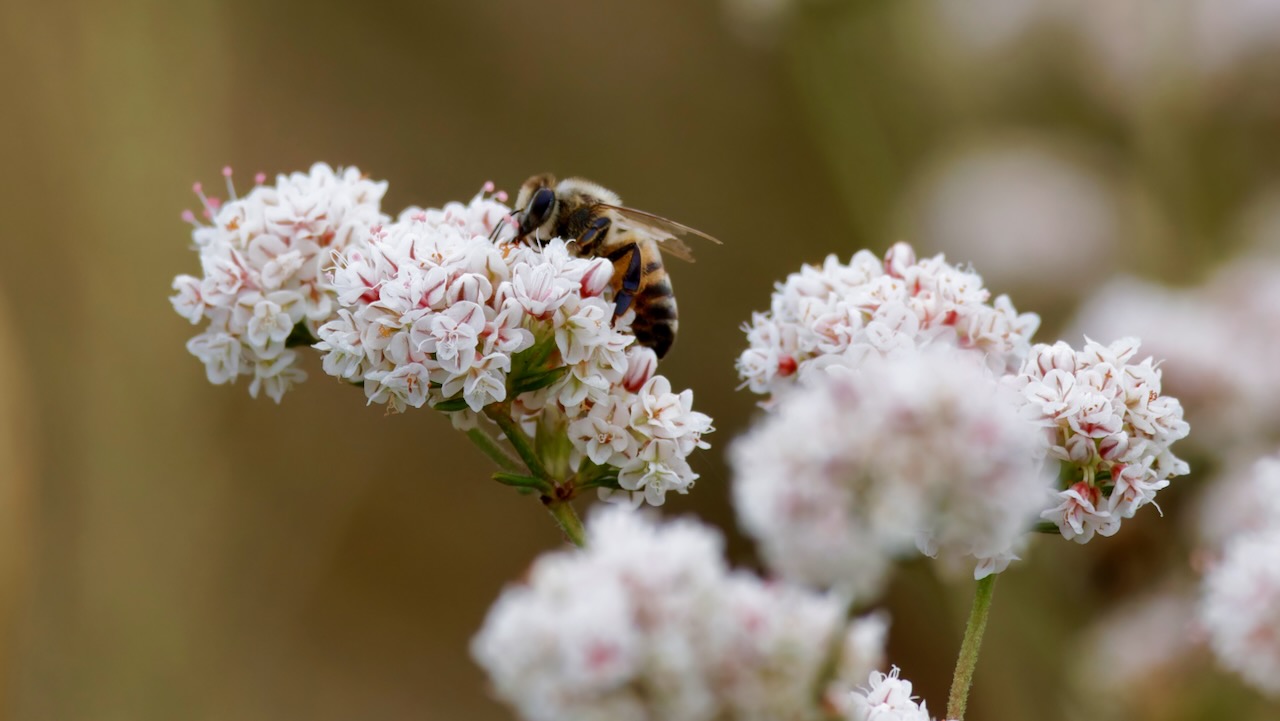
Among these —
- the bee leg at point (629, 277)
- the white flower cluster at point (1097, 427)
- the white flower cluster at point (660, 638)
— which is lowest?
the white flower cluster at point (660, 638)

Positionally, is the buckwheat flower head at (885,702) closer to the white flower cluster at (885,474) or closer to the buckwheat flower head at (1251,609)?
the white flower cluster at (885,474)

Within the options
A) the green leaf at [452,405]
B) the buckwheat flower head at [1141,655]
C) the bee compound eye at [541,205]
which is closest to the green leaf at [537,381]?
the green leaf at [452,405]

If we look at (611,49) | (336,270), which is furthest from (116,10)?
(336,270)

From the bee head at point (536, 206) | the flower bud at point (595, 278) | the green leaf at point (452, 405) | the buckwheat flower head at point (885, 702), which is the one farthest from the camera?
the bee head at point (536, 206)

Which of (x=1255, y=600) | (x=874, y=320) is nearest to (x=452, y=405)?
(x=874, y=320)

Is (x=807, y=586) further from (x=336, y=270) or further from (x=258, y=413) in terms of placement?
(x=258, y=413)

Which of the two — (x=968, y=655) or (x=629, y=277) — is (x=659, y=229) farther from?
(x=968, y=655)
